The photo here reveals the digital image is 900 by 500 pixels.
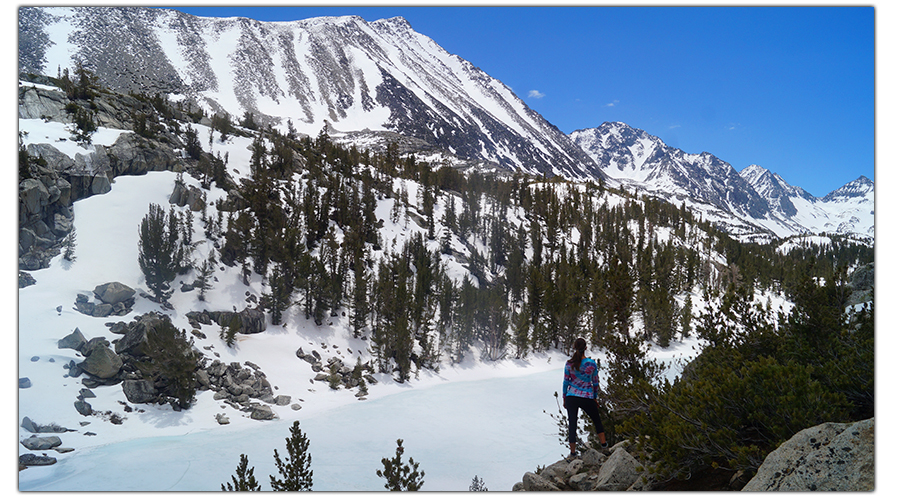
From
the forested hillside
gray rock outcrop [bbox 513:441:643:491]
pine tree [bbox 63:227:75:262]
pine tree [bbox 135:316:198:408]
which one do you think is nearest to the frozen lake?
gray rock outcrop [bbox 513:441:643:491]

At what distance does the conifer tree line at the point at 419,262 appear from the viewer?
69.1 feet

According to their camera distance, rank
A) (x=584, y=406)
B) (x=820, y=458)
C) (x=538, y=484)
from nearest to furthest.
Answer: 1. (x=820, y=458)
2. (x=538, y=484)
3. (x=584, y=406)

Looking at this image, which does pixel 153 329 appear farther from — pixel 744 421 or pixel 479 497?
pixel 744 421

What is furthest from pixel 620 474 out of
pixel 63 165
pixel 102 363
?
pixel 63 165

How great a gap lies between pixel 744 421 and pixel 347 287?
2241 centimetres

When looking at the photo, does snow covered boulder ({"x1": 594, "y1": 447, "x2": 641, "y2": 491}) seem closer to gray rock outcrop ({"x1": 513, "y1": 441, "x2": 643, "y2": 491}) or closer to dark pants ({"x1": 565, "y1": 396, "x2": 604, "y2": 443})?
gray rock outcrop ({"x1": 513, "y1": 441, "x2": 643, "y2": 491})

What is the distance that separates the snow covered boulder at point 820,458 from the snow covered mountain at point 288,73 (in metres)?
77.6

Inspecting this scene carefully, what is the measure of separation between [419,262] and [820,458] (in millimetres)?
26849

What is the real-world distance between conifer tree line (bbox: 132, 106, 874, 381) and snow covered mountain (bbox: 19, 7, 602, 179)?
45593 mm

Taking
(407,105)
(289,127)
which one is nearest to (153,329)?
(289,127)

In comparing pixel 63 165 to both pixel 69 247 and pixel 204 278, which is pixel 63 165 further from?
pixel 204 278

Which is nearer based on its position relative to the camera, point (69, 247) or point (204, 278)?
point (69, 247)

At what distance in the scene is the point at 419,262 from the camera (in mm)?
29859

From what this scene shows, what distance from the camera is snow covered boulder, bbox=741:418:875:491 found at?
3.56 meters
